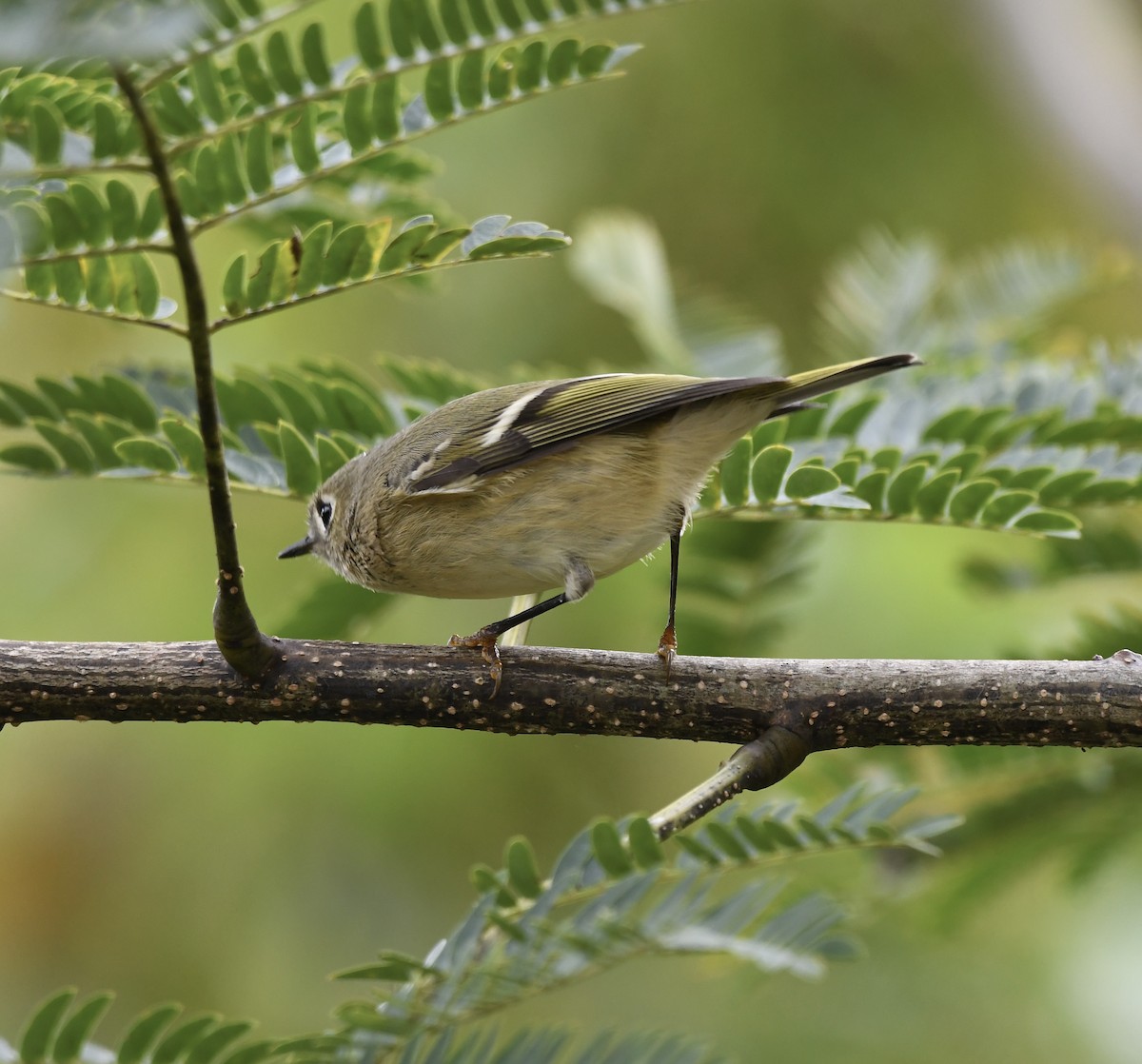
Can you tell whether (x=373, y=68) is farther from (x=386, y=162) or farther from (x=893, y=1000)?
(x=893, y=1000)

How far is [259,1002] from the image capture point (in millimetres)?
5285

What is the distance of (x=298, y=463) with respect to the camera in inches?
114

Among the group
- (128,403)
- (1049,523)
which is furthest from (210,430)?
(1049,523)

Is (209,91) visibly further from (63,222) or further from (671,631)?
(671,631)

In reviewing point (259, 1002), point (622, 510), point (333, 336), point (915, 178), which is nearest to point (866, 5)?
point (915, 178)

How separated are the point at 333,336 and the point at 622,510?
3122mm

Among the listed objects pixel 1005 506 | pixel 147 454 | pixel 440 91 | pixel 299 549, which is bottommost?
pixel 299 549

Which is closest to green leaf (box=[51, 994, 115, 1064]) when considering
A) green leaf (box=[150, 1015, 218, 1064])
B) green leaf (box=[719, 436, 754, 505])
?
green leaf (box=[150, 1015, 218, 1064])

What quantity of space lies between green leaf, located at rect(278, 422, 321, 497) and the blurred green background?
1480mm

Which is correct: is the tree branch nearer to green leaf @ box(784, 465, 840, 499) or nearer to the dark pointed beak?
green leaf @ box(784, 465, 840, 499)

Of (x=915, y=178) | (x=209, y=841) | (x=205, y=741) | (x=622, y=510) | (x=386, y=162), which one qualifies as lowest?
(x=209, y=841)

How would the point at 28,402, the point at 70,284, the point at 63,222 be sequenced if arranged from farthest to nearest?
1. the point at 28,402
2. the point at 70,284
3. the point at 63,222

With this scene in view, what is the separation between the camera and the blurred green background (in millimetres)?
4746

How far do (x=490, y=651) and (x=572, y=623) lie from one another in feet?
9.03
